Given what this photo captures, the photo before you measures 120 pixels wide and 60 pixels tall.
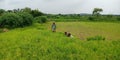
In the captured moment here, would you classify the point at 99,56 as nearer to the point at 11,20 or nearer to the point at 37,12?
the point at 11,20

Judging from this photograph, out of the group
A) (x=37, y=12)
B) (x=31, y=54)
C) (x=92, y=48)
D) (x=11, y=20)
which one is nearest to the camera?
(x=31, y=54)

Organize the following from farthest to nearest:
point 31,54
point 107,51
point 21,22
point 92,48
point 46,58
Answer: point 21,22 < point 92,48 < point 107,51 < point 31,54 < point 46,58

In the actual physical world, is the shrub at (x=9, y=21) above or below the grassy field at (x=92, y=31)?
above

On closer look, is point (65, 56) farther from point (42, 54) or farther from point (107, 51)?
point (107, 51)

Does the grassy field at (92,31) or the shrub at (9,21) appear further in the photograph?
the shrub at (9,21)

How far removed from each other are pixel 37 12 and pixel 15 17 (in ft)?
109

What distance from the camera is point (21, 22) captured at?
130 feet

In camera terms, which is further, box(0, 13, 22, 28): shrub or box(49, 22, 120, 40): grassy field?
box(0, 13, 22, 28): shrub

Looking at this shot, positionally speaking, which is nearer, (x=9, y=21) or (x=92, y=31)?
(x=92, y=31)

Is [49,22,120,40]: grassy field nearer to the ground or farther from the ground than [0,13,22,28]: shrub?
nearer to the ground

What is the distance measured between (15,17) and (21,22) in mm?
1995

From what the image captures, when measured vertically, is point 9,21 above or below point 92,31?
above

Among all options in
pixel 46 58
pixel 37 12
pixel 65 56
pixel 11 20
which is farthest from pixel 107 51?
pixel 37 12

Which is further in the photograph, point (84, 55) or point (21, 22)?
point (21, 22)
